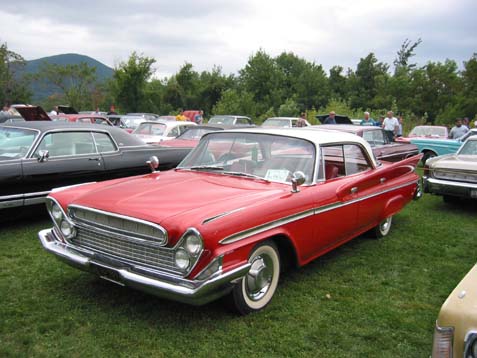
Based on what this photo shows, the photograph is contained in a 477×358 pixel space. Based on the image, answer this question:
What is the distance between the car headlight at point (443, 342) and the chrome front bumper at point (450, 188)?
5.46m

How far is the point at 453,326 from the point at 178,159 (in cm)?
594

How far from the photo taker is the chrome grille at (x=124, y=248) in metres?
3.13

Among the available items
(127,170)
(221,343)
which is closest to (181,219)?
(221,343)

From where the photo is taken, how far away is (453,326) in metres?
2.17

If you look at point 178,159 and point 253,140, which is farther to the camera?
point 178,159

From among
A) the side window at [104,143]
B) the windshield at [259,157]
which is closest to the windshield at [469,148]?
the windshield at [259,157]

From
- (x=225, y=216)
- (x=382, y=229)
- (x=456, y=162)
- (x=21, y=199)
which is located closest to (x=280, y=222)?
(x=225, y=216)

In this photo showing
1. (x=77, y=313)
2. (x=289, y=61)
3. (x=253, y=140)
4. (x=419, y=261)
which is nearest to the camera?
(x=77, y=313)

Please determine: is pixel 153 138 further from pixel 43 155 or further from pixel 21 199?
pixel 21 199

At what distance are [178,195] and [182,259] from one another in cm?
66

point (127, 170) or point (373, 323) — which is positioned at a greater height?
point (127, 170)

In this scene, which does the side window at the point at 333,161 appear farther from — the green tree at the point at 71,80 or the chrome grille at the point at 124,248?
the green tree at the point at 71,80

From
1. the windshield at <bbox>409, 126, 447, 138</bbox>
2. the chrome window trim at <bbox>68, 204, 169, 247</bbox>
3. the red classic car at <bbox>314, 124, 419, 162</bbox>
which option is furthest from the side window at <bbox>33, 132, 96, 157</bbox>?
the windshield at <bbox>409, 126, 447, 138</bbox>

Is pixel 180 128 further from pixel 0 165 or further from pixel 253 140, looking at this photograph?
pixel 253 140
